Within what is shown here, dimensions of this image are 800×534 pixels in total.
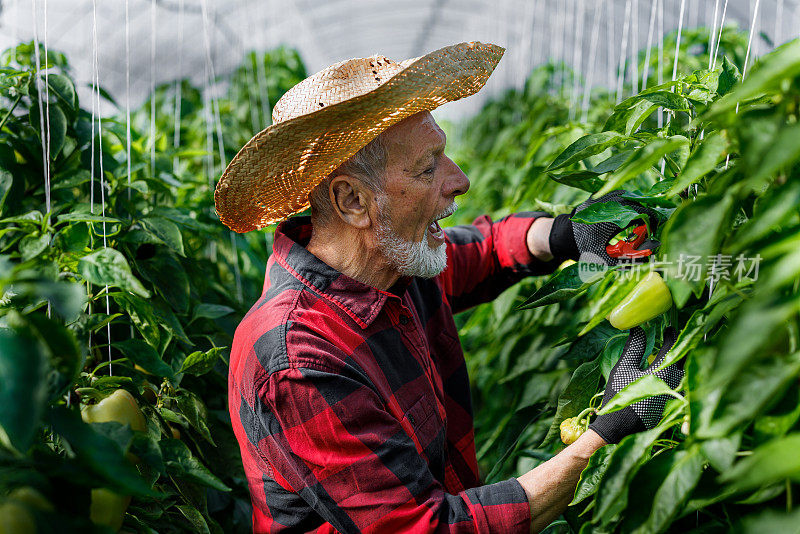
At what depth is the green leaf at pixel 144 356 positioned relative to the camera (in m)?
1.06

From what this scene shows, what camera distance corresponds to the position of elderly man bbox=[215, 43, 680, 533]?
98cm

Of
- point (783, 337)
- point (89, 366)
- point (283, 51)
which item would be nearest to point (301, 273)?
point (89, 366)

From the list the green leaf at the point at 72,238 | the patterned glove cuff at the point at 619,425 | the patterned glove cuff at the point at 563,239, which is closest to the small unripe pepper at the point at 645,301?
the patterned glove cuff at the point at 619,425

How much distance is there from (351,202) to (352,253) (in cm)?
9

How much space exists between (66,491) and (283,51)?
3185mm

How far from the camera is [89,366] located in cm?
114

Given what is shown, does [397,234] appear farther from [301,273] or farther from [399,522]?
[399,522]

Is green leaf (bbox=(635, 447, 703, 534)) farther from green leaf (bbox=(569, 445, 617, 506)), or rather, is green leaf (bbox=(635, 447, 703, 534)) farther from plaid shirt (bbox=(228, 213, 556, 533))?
plaid shirt (bbox=(228, 213, 556, 533))

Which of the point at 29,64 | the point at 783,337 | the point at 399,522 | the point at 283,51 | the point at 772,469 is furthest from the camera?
the point at 283,51

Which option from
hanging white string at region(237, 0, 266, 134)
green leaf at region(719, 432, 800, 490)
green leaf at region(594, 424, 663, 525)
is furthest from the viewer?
hanging white string at region(237, 0, 266, 134)

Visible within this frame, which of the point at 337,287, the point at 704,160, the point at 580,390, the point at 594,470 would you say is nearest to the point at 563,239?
the point at 580,390

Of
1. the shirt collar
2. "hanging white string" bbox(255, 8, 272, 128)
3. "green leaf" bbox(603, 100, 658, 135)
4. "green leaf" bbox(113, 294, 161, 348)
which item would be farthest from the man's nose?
"hanging white string" bbox(255, 8, 272, 128)

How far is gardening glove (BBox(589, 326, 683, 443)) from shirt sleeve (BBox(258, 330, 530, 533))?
0.17 metres

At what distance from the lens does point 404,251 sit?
4.01 ft
